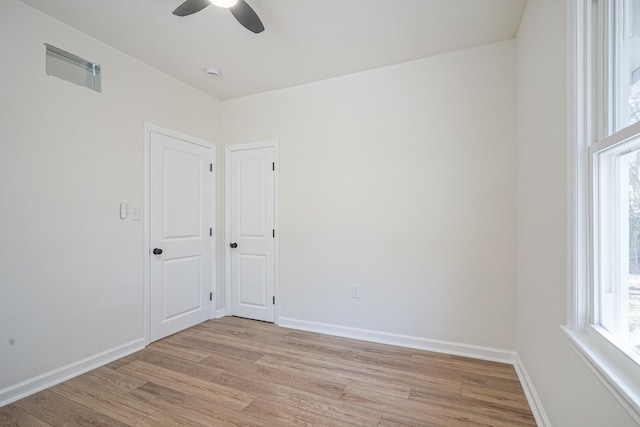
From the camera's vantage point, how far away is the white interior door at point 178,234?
3014 mm

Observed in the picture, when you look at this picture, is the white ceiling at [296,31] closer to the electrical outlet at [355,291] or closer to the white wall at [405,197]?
the white wall at [405,197]

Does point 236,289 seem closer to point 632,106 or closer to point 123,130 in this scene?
point 123,130

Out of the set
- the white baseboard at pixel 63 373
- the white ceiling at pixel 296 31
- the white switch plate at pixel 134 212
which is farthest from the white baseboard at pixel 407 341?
the white ceiling at pixel 296 31

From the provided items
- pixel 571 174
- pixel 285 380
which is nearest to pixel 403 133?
pixel 571 174

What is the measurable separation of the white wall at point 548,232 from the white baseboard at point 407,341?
1.04 ft

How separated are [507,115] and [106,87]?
3540mm

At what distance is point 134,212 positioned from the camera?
9.25ft

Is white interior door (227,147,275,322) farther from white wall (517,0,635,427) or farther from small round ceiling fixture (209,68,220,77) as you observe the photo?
white wall (517,0,635,427)

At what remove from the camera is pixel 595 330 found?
1180mm

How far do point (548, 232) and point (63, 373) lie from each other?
353 centimetres

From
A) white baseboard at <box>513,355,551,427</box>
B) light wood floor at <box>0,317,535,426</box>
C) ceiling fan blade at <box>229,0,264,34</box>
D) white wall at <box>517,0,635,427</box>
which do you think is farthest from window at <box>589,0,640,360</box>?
ceiling fan blade at <box>229,0,264,34</box>

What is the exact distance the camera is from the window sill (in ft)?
2.84

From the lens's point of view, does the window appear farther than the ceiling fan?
No

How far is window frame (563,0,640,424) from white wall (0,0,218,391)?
129 inches
